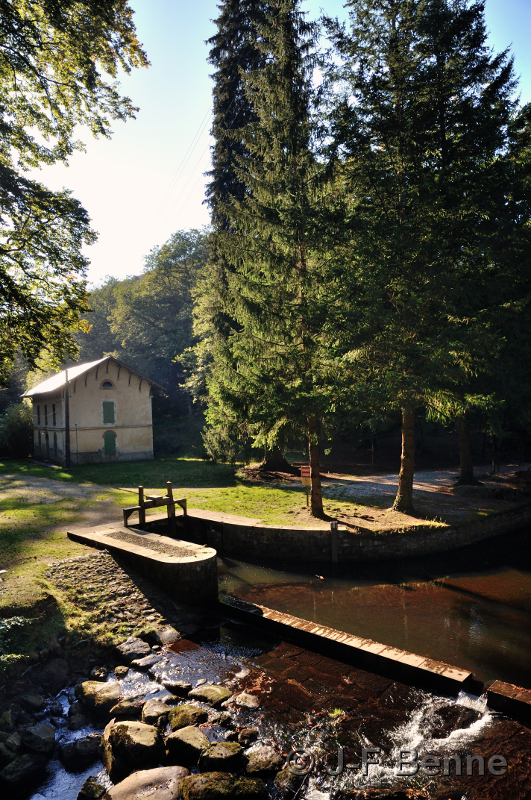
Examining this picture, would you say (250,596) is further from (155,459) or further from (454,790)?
(155,459)

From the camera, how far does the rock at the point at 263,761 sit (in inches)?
199

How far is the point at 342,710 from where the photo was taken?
20.0ft

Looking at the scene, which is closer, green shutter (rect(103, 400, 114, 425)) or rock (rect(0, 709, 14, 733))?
rock (rect(0, 709, 14, 733))

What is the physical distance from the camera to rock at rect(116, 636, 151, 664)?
7586 millimetres

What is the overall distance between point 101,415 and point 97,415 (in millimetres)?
283

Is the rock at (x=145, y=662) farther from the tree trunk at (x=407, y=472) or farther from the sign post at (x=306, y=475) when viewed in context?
the tree trunk at (x=407, y=472)

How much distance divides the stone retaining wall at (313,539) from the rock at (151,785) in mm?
7962

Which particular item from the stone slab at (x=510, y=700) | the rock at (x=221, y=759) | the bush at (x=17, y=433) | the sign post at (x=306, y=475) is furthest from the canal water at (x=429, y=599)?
the bush at (x=17, y=433)

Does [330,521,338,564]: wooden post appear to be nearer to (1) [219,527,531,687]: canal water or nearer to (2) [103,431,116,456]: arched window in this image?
(1) [219,527,531,687]: canal water

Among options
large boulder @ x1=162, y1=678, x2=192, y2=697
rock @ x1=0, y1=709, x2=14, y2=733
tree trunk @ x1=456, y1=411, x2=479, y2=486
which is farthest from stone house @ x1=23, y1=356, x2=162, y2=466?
rock @ x1=0, y1=709, x2=14, y2=733

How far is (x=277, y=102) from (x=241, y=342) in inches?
293

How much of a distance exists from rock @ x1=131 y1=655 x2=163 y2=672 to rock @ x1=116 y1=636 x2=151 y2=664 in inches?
4.8

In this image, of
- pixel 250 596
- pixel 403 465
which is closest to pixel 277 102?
pixel 403 465

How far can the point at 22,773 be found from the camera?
5086mm
